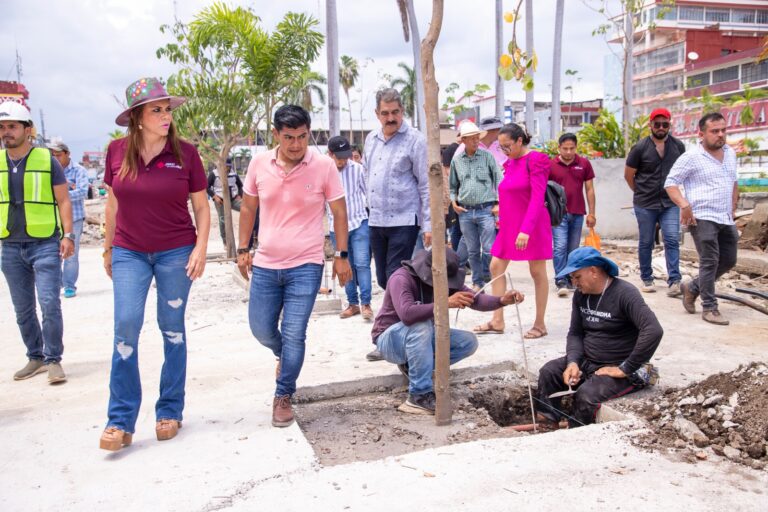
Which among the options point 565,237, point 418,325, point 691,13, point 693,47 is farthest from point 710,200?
point 691,13

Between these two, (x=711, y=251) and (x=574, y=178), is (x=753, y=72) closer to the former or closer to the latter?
(x=574, y=178)

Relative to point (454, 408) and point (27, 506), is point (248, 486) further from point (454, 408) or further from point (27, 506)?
point (454, 408)

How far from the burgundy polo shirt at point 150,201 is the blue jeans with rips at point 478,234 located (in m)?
4.20

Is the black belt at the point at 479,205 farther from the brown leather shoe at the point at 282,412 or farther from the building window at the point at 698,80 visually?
the building window at the point at 698,80

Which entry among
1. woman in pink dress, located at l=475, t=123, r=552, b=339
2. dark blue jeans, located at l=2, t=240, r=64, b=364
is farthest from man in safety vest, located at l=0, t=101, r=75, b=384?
woman in pink dress, located at l=475, t=123, r=552, b=339

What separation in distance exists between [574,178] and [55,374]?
5.85 meters

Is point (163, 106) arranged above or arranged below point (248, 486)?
above

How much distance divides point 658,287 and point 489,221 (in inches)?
93.9

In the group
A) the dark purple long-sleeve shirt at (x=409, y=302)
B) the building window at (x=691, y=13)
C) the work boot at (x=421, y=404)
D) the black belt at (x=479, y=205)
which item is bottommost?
the work boot at (x=421, y=404)

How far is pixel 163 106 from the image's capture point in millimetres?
3873

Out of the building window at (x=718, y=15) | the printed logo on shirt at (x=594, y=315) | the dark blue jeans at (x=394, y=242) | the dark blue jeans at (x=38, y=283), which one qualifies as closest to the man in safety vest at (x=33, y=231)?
the dark blue jeans at (x=38, y=283)

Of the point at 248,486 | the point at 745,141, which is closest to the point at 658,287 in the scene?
the point at 248,486

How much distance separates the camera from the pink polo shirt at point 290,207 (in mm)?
4102

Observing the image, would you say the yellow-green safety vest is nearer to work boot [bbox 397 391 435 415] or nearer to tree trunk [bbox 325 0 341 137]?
work boot [bbox 397 391 435 415]
